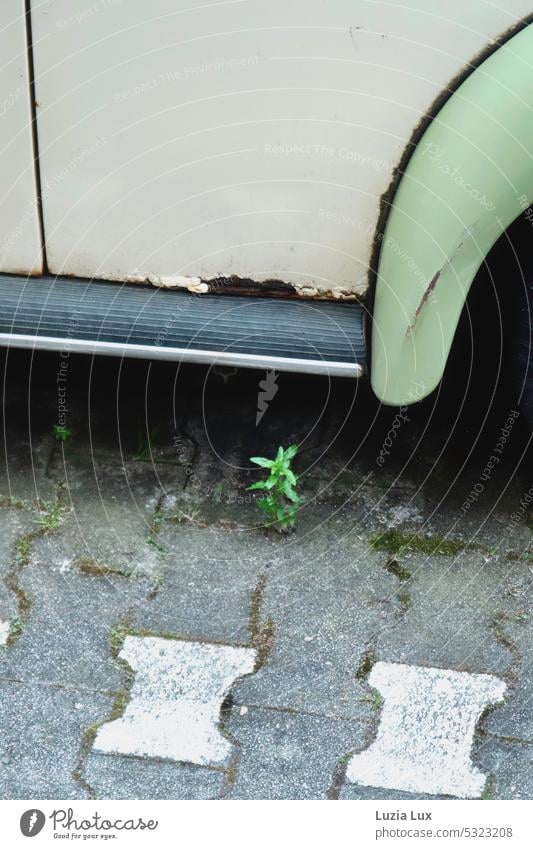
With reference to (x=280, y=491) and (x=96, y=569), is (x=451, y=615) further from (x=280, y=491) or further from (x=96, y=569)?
(x=96, y=569)

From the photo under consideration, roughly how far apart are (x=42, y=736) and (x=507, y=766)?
2.50ft

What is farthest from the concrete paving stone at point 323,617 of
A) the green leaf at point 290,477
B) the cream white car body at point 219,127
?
the cream white car body at point 219,127

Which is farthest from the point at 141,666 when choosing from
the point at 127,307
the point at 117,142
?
the point at 117,142

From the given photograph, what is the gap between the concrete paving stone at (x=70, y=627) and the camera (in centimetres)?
174

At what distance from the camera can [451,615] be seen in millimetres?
1906

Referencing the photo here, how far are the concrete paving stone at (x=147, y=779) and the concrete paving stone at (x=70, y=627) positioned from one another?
15 centimetres

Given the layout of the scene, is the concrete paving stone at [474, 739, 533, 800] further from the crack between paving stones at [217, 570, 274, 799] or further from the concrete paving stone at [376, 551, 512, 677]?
the crack between paving stones at [217, 570, 274, 799]

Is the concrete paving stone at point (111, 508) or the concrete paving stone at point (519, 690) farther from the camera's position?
the concrete paving stone at point (111, 508)

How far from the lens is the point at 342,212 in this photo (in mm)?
1823

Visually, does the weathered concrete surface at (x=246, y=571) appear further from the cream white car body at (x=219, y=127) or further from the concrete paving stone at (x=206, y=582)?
the cream white car body at (x=219, y=127)

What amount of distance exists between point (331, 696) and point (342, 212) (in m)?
0.86

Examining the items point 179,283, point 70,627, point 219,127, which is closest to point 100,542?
point 70,627

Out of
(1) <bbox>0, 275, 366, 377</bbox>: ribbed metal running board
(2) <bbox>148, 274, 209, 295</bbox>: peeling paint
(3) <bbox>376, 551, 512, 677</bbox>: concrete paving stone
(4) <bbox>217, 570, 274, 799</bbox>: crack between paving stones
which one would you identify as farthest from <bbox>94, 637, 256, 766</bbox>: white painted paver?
(2) <bbox>148, 274, 209, 295</bbox>: peeling paint

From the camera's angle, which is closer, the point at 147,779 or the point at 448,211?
the point at 147,779
